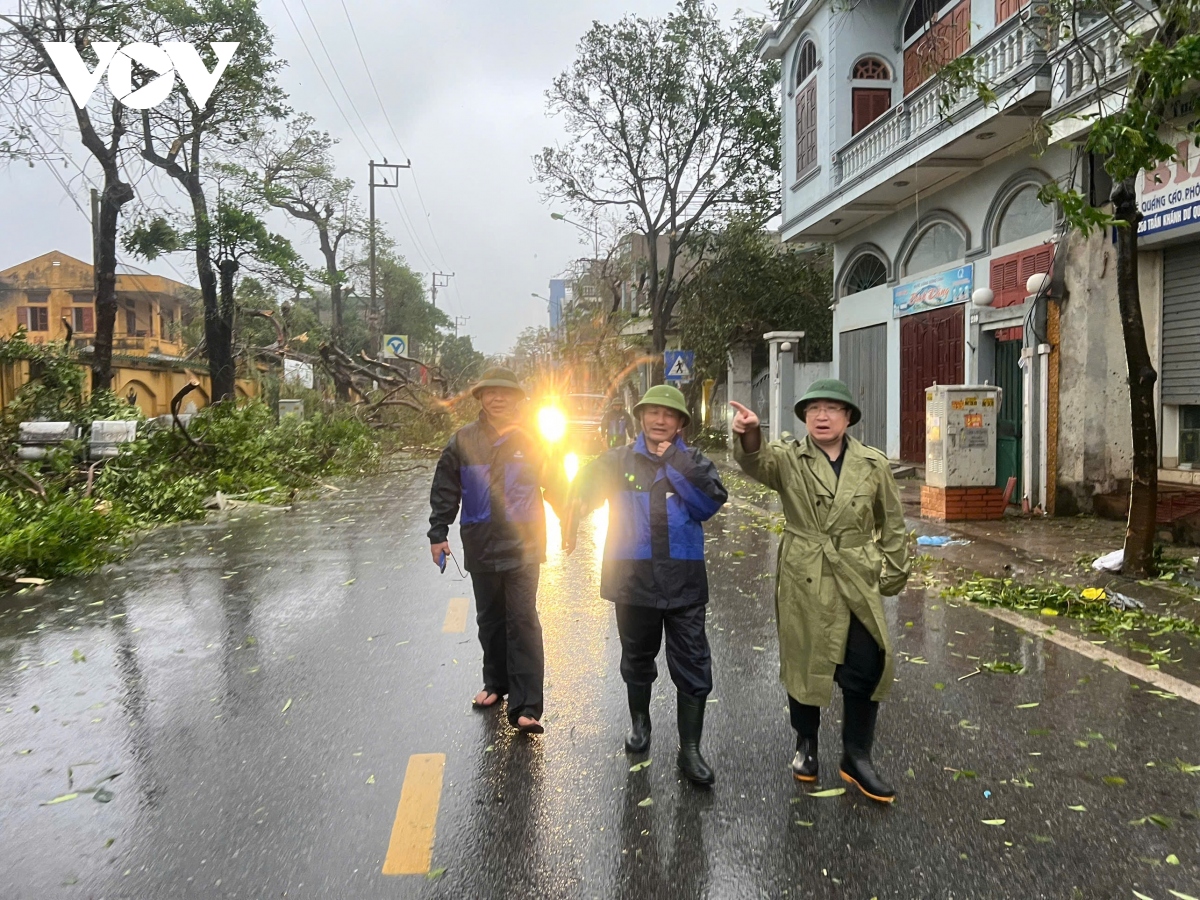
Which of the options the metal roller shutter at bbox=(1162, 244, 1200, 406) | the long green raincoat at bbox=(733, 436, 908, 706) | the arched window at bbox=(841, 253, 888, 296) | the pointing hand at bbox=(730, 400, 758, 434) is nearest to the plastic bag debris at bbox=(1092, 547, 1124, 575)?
the metal roller shutter at bbox=(1162, 244, 1200, 406)

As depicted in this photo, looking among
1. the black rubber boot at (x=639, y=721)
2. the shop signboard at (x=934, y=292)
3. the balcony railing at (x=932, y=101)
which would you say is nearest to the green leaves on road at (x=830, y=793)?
the black rubber boot at (x=639, y=721)

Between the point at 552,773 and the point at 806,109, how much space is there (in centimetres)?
1910

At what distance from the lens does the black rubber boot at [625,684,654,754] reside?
4.33 metres

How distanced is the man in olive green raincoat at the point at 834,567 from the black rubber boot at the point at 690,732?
40 cm

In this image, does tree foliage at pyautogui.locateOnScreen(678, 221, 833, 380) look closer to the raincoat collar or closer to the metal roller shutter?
the metal roller shutter

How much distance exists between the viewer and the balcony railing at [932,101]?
41.3 feet

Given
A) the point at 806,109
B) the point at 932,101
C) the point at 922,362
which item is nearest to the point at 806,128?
the point at 806,109

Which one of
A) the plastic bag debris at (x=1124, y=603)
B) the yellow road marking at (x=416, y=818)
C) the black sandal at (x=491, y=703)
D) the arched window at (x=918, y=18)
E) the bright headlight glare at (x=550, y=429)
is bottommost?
the yellow road marking at (x=416, y=818)

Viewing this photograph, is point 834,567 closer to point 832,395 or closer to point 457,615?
point 832,395

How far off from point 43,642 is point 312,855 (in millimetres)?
4336

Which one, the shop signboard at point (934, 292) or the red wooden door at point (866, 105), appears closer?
the shop signboard at point (934, 292)

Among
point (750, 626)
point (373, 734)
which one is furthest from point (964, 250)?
point (373, 734)

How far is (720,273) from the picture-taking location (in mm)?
29031

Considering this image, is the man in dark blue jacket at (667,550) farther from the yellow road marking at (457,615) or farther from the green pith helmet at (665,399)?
the yellow road marking at (457,615)
